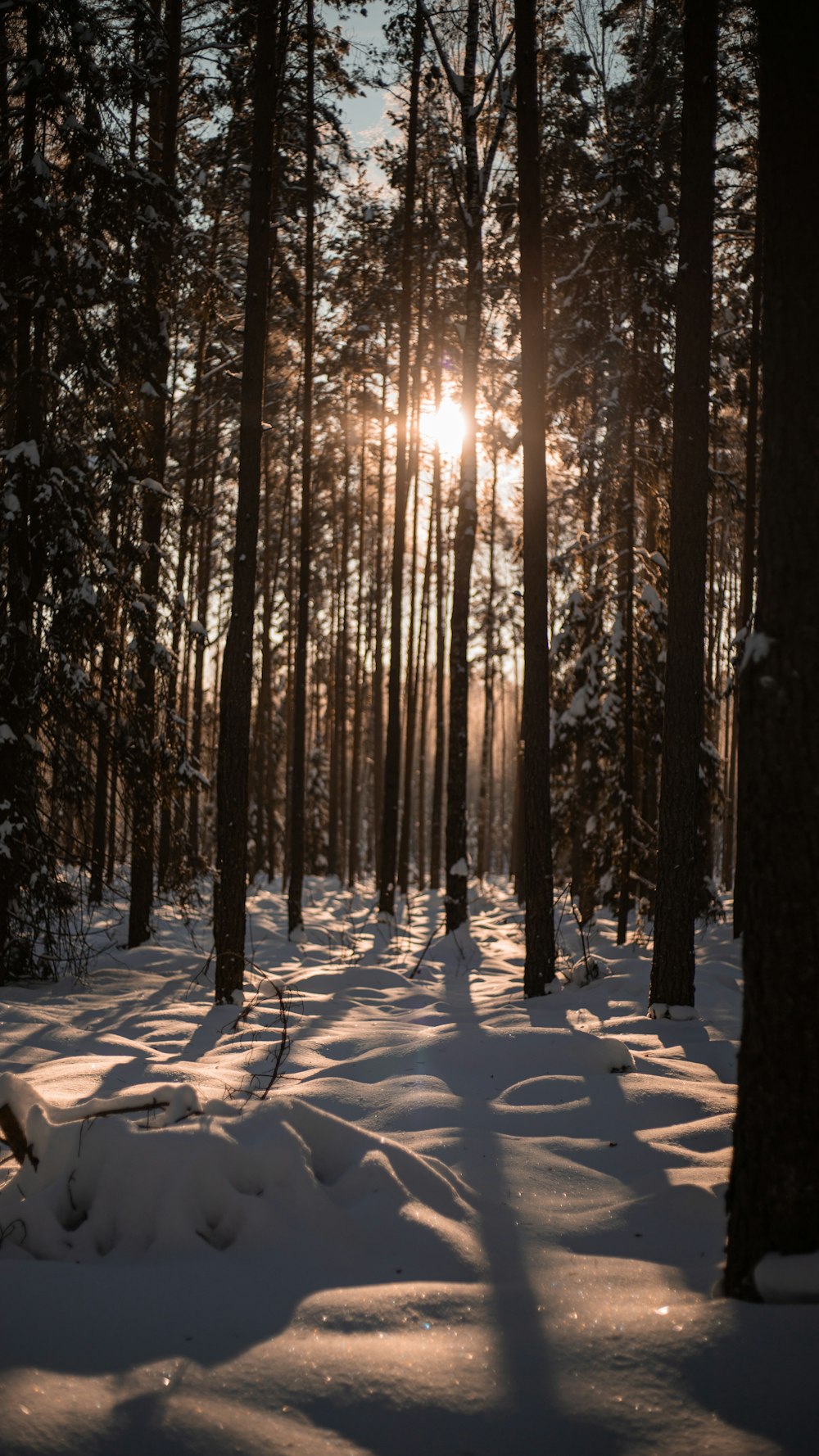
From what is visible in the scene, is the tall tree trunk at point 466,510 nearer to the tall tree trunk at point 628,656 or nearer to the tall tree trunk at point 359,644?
the tall tree trunk at point 628,656

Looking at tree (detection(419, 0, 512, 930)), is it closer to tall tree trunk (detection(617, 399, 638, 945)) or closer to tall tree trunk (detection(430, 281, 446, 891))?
tall tree trunk (detection(617, 399, 638, 945))

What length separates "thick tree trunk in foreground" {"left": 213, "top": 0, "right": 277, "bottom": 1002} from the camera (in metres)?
8.04

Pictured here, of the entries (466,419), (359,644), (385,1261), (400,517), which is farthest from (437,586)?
(385,1261)

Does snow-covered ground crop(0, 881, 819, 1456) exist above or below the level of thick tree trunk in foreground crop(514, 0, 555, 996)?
below

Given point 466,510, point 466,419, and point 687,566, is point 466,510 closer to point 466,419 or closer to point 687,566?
point 466,419

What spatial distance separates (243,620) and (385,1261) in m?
6.05

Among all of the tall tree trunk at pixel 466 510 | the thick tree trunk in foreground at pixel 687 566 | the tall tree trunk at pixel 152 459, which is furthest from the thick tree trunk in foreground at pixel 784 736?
the tall tree trunk at pixel 466 510

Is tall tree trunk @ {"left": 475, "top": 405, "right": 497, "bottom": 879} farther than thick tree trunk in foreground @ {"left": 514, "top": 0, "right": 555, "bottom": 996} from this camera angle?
Yes

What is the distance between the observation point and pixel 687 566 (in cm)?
714

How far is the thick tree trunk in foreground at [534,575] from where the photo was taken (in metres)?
8.02

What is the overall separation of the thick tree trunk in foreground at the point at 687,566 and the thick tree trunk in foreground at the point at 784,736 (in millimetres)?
4256

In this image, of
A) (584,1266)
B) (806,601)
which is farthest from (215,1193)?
(806,601)

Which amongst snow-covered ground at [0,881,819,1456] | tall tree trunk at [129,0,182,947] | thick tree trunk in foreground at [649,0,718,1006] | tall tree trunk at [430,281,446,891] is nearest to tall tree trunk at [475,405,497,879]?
tall tree trunk at [430,281,446,891]

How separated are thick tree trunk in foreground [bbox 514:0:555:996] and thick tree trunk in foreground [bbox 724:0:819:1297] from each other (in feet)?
16.9
